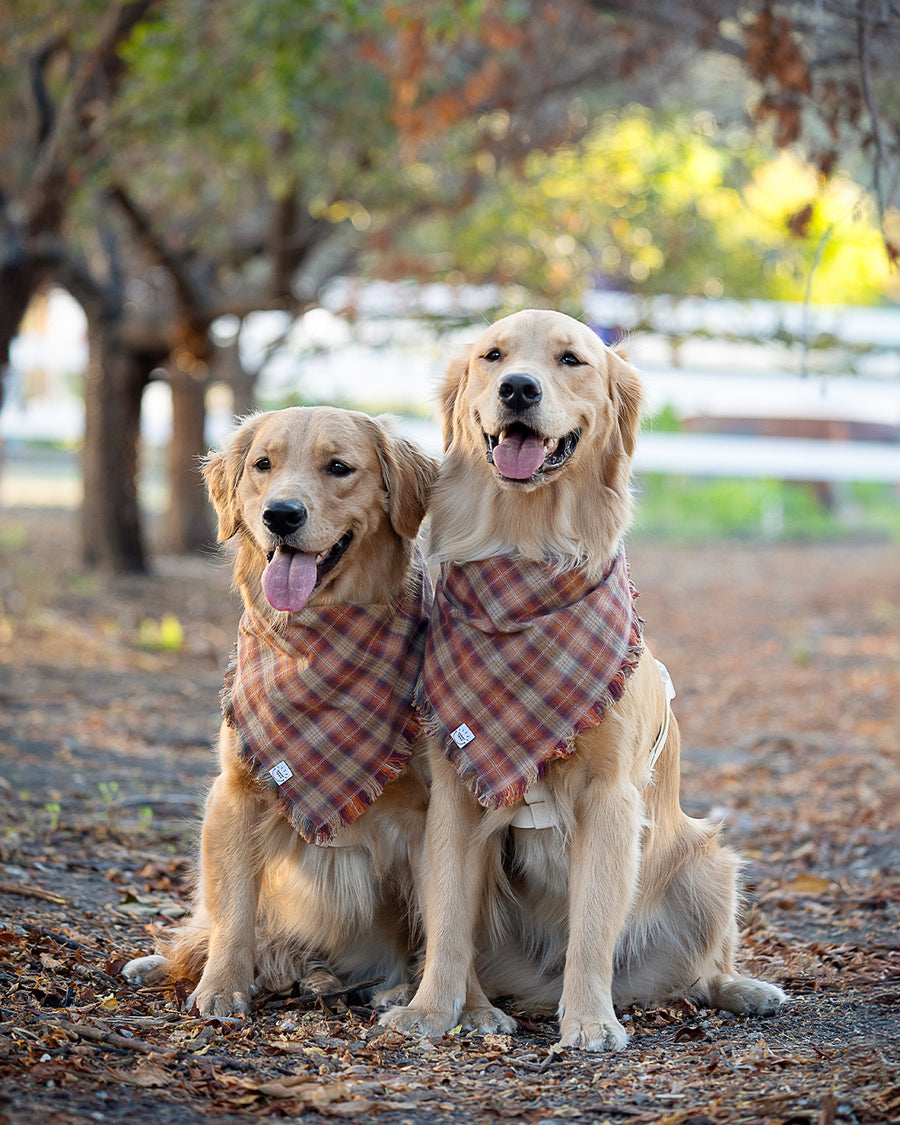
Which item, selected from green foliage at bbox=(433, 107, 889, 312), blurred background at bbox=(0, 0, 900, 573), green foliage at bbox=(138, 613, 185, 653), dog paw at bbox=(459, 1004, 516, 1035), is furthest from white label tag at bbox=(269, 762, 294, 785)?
green foliage at bbox=(433, 107, 889, 312)

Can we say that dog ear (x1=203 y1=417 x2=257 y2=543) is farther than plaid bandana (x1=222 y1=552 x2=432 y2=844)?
Yes

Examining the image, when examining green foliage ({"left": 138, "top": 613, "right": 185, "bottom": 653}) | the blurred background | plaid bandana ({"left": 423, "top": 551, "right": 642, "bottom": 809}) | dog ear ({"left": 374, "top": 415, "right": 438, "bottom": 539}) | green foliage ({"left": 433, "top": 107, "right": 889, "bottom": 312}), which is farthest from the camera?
green foliage ({"left": 433, "top": 107, "right": 889, "bottom": 312})

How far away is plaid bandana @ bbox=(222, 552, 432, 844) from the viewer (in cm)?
357

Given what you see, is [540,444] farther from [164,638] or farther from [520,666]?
[164,638]

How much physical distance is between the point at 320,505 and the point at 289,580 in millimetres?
239

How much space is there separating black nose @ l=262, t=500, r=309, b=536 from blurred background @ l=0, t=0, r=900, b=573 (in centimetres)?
81

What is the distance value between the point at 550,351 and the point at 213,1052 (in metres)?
2.12

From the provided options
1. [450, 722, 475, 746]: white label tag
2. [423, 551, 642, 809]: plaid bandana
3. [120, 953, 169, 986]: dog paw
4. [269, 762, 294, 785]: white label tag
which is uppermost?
[423, 551, 642, 809]: plaid bandana

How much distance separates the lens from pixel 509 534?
3691mm

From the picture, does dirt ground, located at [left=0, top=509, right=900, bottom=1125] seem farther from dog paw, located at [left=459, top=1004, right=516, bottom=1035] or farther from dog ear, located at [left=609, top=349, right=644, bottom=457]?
dog ear, located at [left=609, top=349, right=644, bottom=457]

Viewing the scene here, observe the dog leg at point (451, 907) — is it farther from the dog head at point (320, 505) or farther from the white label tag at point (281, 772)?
the dog head at point (320, 505)

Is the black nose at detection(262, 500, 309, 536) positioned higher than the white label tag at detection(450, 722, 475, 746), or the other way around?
the black nose at detection(262, 500, 309, 536)

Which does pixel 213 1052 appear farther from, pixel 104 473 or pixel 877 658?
pixel 104 473

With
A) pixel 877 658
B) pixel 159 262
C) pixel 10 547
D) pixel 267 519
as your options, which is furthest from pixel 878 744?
pixel 10 547
